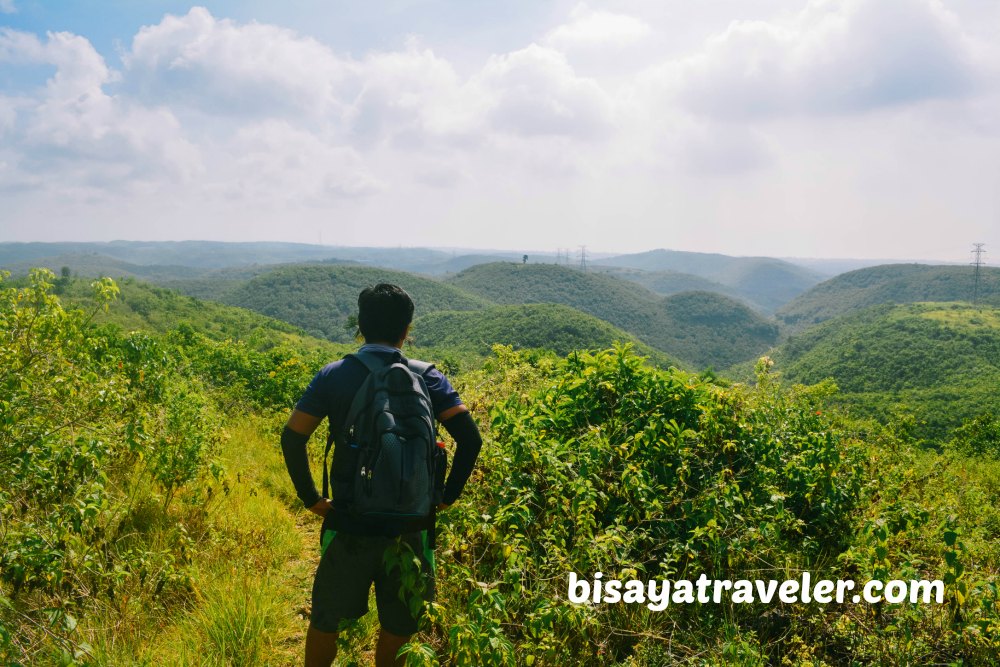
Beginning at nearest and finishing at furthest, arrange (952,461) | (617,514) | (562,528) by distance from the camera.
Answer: (562,528)
(617,514)
(952,461)

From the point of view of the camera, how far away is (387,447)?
2270mm

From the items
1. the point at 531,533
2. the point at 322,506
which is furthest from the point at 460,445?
the point at 531,533

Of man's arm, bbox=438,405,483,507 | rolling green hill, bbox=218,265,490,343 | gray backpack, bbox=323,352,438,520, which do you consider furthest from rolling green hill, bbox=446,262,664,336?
gray backpack, bbox=323,352,438,520

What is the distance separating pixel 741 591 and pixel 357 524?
280cm

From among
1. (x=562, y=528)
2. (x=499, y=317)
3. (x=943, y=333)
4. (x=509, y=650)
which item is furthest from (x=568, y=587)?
(x=943, y=333)

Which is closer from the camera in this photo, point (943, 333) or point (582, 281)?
point (943, 333)

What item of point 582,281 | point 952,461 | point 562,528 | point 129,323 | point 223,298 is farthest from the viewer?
point 582,281

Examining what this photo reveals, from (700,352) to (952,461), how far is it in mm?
125255

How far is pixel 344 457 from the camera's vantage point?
7.84ft

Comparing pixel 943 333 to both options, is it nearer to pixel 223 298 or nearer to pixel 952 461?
pixel 952 461

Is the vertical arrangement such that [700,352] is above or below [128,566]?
below

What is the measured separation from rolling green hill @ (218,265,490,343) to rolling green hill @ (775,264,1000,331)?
11295cm

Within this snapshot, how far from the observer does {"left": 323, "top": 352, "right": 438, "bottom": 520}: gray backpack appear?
228 centimetres

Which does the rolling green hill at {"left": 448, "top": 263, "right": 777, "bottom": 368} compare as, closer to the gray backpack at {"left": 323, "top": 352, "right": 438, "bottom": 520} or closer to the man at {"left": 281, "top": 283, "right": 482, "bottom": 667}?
the man at {"left": 281, "top": 283, "right": 482, "bottom": 667}
